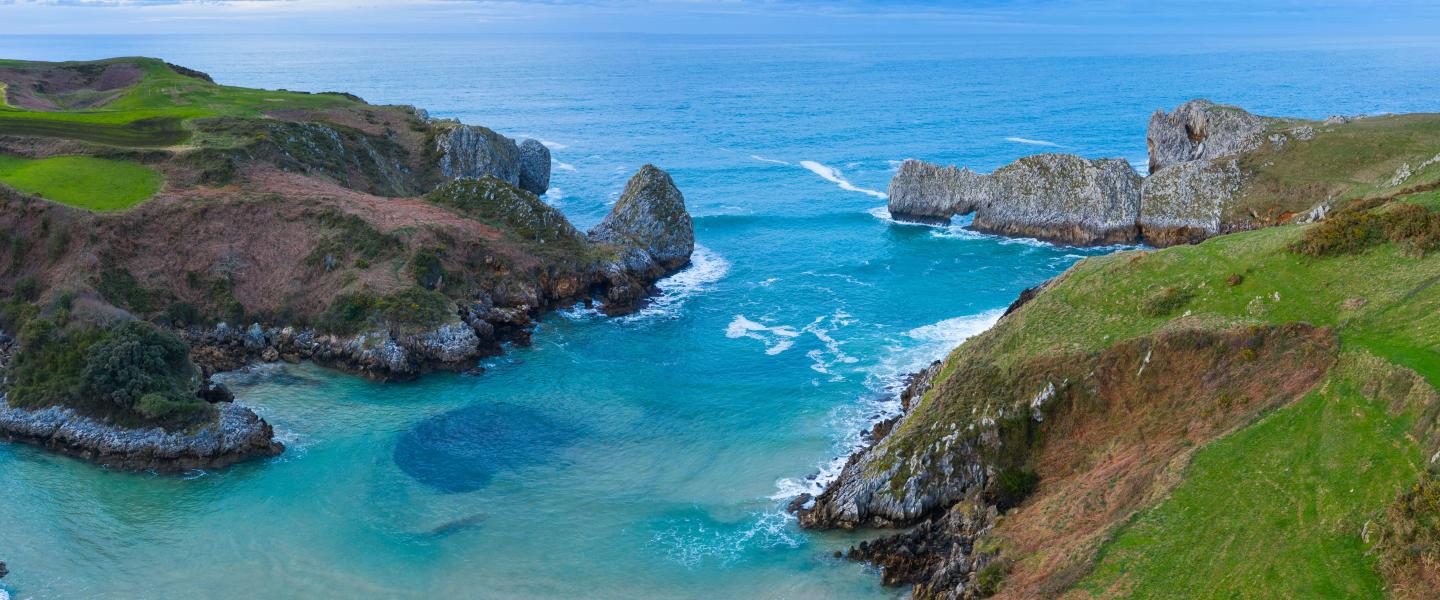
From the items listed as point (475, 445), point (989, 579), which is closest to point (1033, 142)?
point (475, 445)

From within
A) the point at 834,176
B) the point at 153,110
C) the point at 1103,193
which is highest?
the point at 153,110

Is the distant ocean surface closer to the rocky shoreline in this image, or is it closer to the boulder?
the boulder

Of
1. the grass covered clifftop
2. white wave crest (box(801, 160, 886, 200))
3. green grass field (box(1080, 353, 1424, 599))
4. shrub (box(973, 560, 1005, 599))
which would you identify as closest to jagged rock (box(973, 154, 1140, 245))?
white wave crest (box(801, 160, 886, 200))

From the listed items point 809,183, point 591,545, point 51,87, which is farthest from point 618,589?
point 51,87

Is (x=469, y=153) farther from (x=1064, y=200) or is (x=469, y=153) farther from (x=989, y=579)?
(x=989, y=579)

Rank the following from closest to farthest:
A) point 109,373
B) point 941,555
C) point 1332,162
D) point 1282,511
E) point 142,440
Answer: point 1282,511
point 941,555
point 142,440
point 109,373
point 1332,162

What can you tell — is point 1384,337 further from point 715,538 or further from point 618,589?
point 618,589
